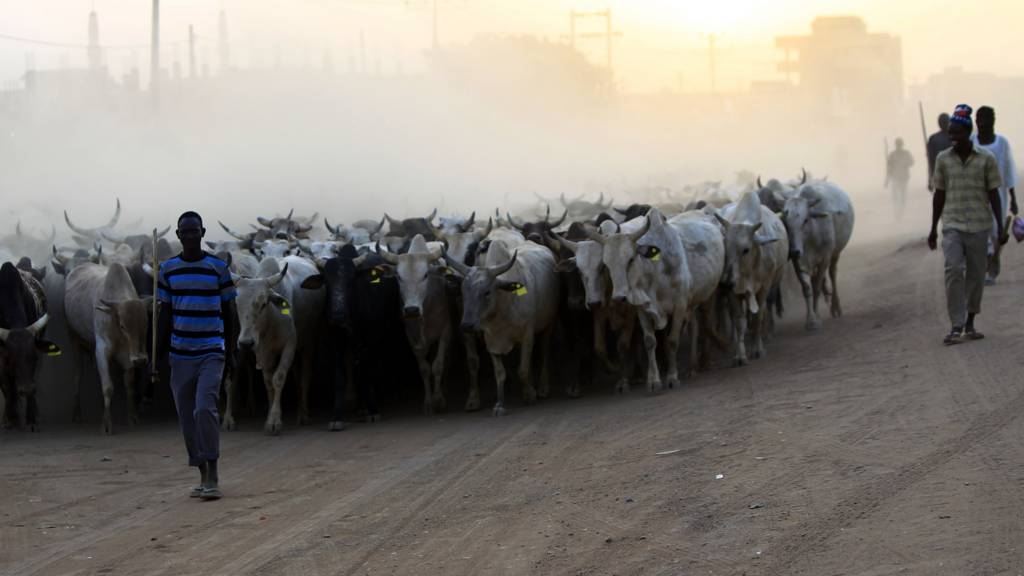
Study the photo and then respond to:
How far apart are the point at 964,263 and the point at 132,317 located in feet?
24.3

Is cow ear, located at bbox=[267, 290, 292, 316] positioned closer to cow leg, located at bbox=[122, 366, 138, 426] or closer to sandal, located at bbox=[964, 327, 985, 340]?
cow leg, located at bbox=[122, 366, 138, 426]

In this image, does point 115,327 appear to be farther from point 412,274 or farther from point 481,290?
point 481,290

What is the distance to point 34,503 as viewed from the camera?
999 centimetres

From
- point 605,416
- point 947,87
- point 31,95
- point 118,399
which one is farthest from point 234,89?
point 947,87

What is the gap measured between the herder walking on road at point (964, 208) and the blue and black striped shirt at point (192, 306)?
6.20 m

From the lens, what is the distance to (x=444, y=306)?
1452 centimetres

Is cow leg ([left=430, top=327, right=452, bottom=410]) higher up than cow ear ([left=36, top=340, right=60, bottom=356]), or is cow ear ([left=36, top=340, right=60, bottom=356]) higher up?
cow ear ([left=36, top=340, right=60, bottom=356])

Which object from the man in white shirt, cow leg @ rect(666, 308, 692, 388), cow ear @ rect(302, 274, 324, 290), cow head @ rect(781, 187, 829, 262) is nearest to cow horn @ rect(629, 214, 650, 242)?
cow leg @ rect(666, 308, 692, 388)

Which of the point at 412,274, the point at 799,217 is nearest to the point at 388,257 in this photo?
the point at 412,274

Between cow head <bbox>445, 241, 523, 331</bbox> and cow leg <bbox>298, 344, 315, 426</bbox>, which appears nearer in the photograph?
cow head <bbox>445, 241, 523, 331</bbox>

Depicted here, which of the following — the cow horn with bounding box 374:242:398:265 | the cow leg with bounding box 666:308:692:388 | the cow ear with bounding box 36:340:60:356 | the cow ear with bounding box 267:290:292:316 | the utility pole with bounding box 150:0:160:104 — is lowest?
the cow leg with bounding box 666:308:692:388

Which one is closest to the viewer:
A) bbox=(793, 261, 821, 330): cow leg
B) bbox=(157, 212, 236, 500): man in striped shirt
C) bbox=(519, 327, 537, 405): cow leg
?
bbox=(157, 212, 236, 500): man in striped shirt

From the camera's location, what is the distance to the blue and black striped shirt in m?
9.51

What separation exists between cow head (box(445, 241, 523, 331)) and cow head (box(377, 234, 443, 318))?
1.24 feet
